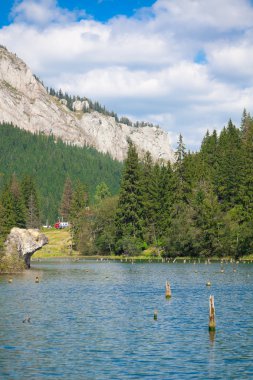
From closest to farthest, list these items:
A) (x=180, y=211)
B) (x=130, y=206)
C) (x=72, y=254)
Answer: (x=180, y=211) → (x=130, y=206) → (x=72, y=254)

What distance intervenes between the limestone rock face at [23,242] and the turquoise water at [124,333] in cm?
2620

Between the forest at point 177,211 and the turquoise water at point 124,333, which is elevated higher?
the forest at point 177,211

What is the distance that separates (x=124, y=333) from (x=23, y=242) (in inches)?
2474

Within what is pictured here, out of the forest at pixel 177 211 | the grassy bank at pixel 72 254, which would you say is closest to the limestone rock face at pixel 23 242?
the forest at pixel 177 211

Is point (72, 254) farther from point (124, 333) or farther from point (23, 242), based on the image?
point (124, 333)

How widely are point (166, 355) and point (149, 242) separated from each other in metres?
118

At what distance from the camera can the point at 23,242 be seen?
9912 cm

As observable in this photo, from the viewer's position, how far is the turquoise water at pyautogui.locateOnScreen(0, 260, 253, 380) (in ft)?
95.2

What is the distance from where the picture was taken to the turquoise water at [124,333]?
29031 mm

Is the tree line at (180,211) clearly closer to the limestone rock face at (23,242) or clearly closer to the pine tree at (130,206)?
the pine tree at (130,206)

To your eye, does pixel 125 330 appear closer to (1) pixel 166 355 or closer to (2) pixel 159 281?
(1) pixel 166 355

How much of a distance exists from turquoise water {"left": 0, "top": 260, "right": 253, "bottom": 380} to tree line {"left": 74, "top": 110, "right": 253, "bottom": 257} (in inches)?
2263

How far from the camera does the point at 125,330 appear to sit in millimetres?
40062

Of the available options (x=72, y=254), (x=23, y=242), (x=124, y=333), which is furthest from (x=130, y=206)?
(x=124, y=333)
